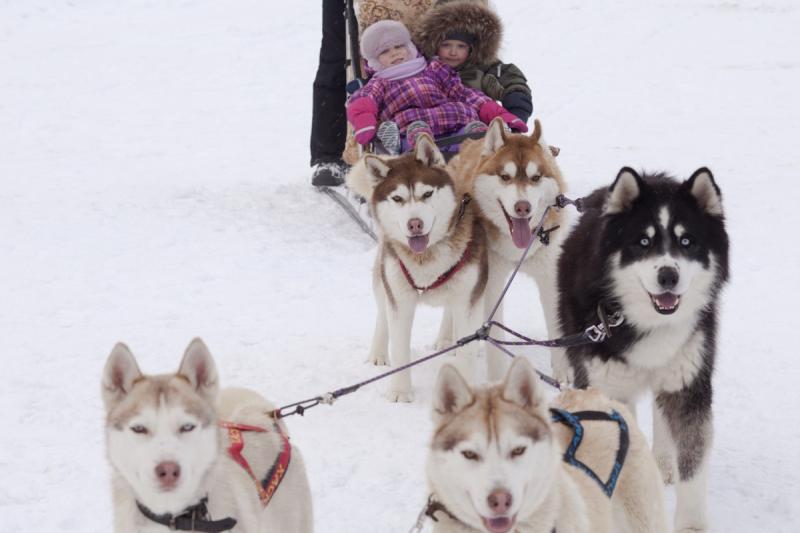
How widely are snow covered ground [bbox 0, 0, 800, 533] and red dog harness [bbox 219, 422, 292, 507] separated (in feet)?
2.89

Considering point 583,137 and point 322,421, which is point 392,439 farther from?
point 583,137

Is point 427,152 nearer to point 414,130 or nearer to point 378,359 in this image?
point 414,130

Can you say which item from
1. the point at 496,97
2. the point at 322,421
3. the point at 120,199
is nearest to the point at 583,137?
the point at 496,97

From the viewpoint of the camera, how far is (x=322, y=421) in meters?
4.52

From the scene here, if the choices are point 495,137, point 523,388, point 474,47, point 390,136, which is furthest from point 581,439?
point 474,47

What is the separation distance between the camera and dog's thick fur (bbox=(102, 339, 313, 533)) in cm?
236

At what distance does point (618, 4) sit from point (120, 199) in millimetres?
11939

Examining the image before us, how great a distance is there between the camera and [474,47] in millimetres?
6508

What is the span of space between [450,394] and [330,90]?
614 centimetres

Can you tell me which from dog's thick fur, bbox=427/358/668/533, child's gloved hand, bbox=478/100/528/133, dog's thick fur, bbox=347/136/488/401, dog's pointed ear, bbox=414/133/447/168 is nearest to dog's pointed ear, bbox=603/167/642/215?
dog's thick fur, bbox=427/358/668/533

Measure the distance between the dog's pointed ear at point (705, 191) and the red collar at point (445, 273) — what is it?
1542 millimetres

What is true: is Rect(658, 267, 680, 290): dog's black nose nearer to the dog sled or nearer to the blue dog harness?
the blue dog harness

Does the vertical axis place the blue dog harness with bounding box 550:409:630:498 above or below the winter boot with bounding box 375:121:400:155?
below

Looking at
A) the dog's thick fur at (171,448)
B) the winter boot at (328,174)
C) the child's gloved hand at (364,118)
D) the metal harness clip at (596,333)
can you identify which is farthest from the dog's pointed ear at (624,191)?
the winter boot at (328,174)
